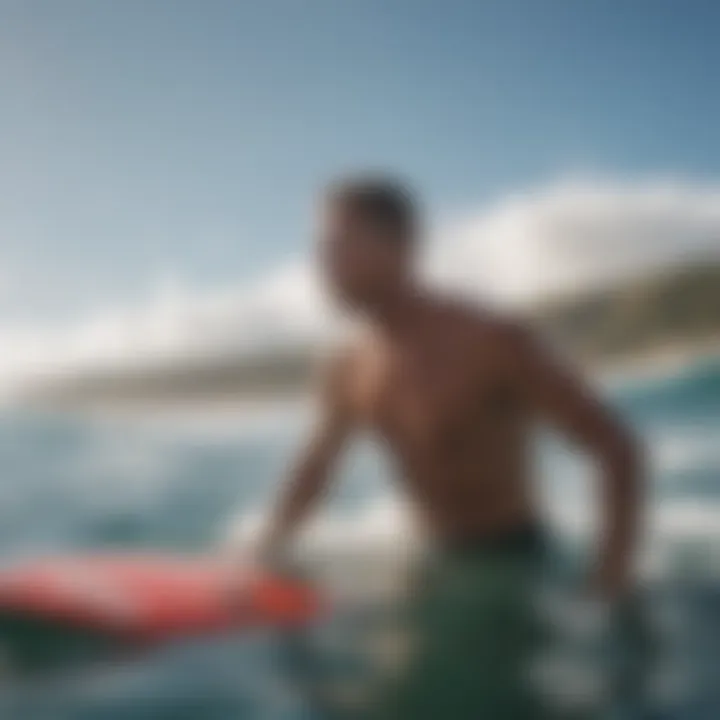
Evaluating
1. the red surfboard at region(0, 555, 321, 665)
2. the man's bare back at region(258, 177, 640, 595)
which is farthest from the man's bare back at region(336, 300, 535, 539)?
the red surfboard at region(0, 555, 321, 665)

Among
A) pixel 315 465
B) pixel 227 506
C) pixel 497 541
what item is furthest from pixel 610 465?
pixel 227 506

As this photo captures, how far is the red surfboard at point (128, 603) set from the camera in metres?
1.09

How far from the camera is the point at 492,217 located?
1.25 m

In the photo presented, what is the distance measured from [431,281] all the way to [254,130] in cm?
28

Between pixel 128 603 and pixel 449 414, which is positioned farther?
pixel 449 414

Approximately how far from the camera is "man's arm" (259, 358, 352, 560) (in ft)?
3.92

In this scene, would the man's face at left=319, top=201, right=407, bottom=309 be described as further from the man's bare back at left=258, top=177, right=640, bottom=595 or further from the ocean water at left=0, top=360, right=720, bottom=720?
the ocean water at left=0, top=360, right=720, bottom=720

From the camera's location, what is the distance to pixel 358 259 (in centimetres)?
118

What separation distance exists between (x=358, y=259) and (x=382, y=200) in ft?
0.22

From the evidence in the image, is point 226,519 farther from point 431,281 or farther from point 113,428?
point 431,281

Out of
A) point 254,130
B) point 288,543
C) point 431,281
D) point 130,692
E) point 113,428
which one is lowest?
point 130,692

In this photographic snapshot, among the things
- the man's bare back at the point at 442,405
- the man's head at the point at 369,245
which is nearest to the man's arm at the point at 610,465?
the man's bare back at the point at 442,405

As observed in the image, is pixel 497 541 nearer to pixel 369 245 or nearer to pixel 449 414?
pixel 449 414

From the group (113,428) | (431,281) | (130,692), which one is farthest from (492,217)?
(130,692)
